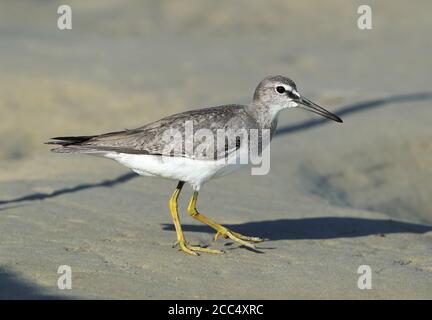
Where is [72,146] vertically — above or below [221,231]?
above

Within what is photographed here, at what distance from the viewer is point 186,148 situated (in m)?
8.63

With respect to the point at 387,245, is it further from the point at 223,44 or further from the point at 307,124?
the point at 223,44

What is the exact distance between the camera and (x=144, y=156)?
28.5ft

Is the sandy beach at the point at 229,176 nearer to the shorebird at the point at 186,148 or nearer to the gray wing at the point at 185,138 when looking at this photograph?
the shorebird at the point at 186,148

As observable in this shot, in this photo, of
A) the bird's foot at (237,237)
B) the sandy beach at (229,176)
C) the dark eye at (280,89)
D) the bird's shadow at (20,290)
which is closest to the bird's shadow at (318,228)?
the sandy beach at (229,176)

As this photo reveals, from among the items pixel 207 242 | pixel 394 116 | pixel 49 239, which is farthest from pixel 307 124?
pixel 49 239

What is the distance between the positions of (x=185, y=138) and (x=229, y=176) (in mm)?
3112

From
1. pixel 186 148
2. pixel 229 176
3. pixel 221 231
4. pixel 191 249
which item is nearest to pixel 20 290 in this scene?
pixel 191 249

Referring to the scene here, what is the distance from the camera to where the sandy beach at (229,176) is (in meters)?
7.79

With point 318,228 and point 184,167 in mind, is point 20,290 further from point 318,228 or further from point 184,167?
point 318,228

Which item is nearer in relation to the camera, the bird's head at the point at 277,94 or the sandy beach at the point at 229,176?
the sandy beach at the point at 229,176

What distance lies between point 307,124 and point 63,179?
4664 mm

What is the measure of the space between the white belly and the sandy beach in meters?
0.70

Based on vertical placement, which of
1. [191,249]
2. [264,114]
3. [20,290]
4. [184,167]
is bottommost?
[20,290]
